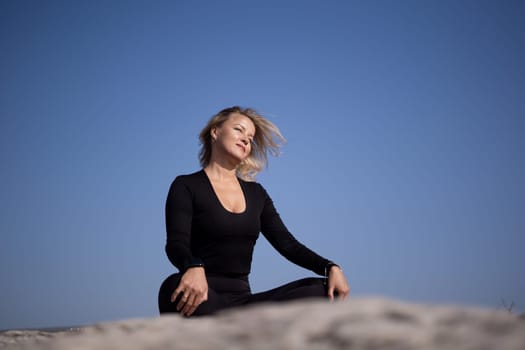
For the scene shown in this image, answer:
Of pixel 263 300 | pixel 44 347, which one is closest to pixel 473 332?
pixel 44 347

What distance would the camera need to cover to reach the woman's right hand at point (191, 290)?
3.50 meters

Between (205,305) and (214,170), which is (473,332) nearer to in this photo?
(205,305)

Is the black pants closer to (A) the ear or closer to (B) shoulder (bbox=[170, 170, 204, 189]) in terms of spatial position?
(B) shoulder (bbox=[170, 170, 204, 189])

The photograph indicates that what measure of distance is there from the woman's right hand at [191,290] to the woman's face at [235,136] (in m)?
1.42

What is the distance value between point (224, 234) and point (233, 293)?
52cm

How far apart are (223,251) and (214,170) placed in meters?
0.87

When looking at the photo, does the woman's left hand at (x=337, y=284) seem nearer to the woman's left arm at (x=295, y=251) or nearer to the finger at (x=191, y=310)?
the woman's left arm at (x=295, y=251)

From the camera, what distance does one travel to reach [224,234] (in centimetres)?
432

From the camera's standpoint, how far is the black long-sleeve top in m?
4.21

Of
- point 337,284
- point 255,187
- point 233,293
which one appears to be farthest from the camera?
point 255,187

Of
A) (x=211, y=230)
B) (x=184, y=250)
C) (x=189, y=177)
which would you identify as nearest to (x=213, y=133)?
(x=189, y=177)

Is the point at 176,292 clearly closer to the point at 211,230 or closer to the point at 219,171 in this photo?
the point at 211,230

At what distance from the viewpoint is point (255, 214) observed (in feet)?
15.2

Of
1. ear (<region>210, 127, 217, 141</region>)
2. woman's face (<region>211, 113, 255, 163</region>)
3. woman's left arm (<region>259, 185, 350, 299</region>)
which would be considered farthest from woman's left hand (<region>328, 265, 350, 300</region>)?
ear (<region>210, 127, 217, 141</region>)
